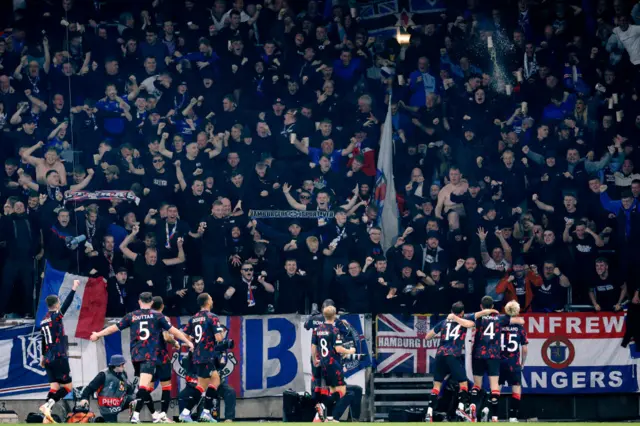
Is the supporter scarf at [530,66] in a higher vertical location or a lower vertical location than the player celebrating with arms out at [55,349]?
higher

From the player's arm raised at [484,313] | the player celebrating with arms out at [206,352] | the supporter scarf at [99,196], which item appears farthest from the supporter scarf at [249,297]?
the player's arm raised at [484,313]

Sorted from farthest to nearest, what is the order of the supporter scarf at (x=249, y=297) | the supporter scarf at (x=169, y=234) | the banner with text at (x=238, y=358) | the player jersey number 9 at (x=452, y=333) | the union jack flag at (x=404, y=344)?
the supporter scarf at (x=169, y=234) < the supporter scarf at (x=249, y=297) < the union jack flag at (x=404, y=344) < the banner with text at (x=238, y=358) < the player jersey number 9 at (x=452, y=333)

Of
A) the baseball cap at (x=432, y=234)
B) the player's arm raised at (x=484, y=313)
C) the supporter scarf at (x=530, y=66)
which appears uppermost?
the supporter scarf at (x=530, y=66)

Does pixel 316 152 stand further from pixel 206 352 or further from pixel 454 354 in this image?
pixel 206 352

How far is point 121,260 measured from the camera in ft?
67.9

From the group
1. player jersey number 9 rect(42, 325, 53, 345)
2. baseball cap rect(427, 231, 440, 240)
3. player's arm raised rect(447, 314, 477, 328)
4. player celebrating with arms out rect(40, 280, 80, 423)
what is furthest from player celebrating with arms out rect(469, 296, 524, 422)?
player jersey number 9 rect(42, 325, 53, 345)

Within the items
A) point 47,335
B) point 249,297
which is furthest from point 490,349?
point 47,335

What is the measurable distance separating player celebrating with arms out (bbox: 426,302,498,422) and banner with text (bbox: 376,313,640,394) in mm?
1832

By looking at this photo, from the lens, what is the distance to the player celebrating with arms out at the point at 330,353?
667 inches

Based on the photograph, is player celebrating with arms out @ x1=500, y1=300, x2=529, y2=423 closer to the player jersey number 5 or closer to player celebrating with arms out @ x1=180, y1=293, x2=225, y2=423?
player celebrating with arms out @ x1=180, y1=293, x2=225, y2=423

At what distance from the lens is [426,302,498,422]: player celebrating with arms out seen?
1731cm

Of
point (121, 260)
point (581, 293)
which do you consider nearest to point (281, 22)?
point (121, 260)

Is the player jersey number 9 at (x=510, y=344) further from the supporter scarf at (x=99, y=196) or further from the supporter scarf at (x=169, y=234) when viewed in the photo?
the supporter scarf at (x=99, y=196)

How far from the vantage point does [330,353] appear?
1697 centimetres
